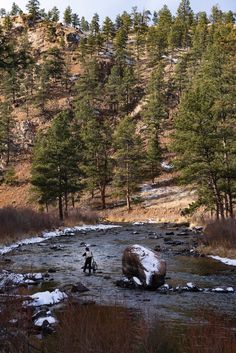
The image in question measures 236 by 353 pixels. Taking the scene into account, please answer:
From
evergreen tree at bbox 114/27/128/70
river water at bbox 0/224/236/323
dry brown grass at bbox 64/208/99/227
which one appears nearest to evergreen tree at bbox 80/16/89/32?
evergreen tree at bbox 114/27/128/70

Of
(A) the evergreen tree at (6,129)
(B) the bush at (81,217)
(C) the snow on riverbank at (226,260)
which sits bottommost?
(B) the bush at (81,217)

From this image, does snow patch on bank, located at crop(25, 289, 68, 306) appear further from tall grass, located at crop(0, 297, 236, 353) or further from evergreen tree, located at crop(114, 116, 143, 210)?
evergreen tree, located at crop(114, 116, 143, 210)

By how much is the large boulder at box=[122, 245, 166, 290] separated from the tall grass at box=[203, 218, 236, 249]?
827 centimetres

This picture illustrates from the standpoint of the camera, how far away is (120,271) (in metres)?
18.6

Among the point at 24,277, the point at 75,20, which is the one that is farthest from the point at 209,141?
the point at 75,20

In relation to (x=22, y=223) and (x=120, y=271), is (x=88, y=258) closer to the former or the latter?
(x=120, y=271)

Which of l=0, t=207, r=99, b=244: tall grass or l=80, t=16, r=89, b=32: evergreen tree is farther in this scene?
l=80, t=16, r=89, b=32: evergreen tree

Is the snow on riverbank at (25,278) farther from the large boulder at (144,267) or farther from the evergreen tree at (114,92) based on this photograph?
the evergreen tree at (114,92)

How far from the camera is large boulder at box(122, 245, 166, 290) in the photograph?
1534 cm

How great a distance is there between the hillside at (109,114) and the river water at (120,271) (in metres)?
8.54

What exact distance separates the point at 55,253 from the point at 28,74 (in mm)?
97226

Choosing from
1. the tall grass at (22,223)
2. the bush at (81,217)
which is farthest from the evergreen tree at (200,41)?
the tall grass at (22,223)

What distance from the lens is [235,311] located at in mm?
12227

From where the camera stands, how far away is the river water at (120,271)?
42.2ft
